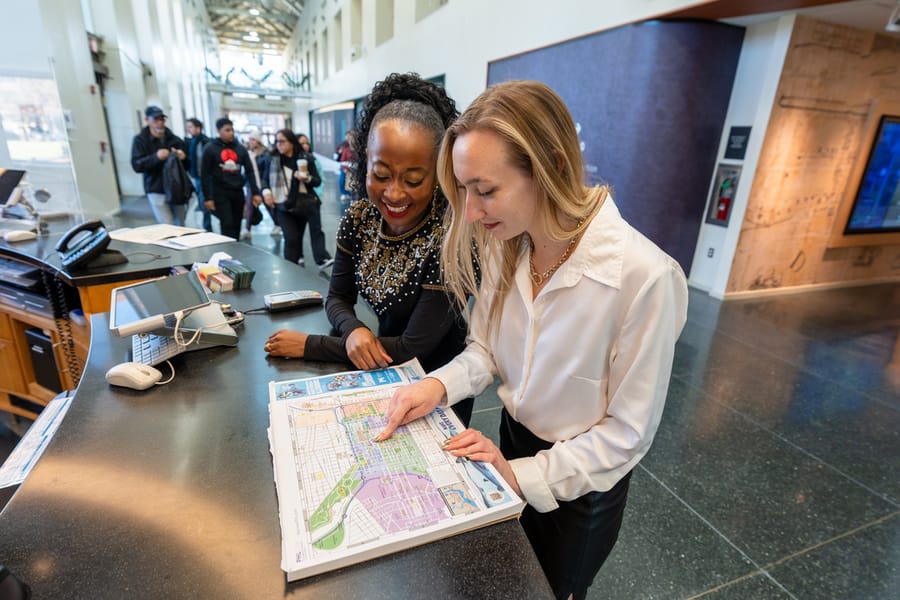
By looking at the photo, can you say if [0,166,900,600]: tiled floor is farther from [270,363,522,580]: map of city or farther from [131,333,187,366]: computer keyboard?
[131,333,187,366]: computer keyboard

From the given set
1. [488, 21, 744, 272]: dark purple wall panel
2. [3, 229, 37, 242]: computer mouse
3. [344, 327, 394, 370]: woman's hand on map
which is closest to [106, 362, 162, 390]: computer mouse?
[344, 327, 394, 370]: woman's hand on map

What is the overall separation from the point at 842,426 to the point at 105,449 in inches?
128

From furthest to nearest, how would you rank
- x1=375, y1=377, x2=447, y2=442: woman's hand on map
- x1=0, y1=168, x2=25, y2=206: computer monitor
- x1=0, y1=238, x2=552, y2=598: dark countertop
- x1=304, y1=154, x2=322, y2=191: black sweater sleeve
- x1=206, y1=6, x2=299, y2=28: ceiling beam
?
x1=206, y1=6, x2=299, y2=28: ceiling beam
x1=304, y1=154, x2=322, y2=191: black sweater sleeve
x1=0, y1=168, x2=25, y2=206: computer monitor
x1=375, y1=377, x2=447, y2=442: woman's hand on map
x1=0, y1=238, x2=552, y2=598: dark countertop

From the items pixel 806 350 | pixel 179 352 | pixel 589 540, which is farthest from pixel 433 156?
pixel 806 350

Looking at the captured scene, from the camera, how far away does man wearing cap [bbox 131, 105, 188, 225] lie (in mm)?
4648

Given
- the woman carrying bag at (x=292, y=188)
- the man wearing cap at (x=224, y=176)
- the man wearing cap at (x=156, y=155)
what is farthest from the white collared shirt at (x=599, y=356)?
the man wearing cap at (x=156, y=155)

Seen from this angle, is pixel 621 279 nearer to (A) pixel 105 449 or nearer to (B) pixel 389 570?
(B) pixel 389 570

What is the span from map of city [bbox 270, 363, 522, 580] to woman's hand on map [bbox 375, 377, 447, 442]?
0.7 inches

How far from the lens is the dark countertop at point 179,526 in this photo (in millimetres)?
595

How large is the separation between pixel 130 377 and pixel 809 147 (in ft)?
18.3

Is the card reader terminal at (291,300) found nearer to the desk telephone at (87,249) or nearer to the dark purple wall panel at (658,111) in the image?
the desk telephone at (87,249)

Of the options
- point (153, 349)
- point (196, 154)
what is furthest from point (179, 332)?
point (196, 154)

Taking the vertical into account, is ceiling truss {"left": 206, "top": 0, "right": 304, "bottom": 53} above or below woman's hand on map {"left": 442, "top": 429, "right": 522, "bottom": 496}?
above

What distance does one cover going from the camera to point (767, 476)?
80.7 inches
